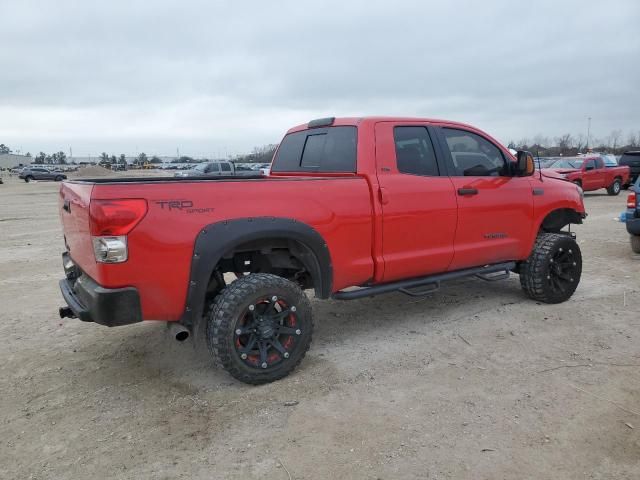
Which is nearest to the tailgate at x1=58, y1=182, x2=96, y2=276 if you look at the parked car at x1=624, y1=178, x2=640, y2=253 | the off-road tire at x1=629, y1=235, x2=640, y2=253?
the parked car at x1=624, y1=178, x2=640, y2=253

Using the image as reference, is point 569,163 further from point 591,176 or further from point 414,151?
point 414,151

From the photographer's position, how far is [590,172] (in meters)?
18.8

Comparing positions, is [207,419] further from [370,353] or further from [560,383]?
[560,383]

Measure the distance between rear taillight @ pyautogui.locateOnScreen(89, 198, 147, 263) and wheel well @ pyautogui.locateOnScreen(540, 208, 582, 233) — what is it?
4401 mm

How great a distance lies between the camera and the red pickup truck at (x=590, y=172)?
18.6 m

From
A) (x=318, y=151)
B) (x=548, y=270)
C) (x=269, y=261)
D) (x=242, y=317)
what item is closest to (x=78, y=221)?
(x=242, y=317)

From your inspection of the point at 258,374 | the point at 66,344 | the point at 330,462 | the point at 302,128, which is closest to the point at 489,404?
the point at 330,462

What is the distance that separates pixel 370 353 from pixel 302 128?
7.73ft

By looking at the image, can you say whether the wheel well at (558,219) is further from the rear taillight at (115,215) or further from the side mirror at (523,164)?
the rear taillight at (115,215)

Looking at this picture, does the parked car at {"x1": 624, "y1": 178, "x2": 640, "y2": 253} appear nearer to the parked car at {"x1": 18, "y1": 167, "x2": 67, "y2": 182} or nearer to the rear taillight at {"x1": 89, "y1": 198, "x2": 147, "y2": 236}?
the rear taillight at {"x1": 89, "y1": 198, "x2": 147, "y2": 236}

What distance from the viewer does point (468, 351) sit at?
13.7 feet

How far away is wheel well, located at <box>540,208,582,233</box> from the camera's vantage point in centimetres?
559

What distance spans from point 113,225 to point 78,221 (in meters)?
0.49

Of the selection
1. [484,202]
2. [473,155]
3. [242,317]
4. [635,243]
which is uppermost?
[473,155]
